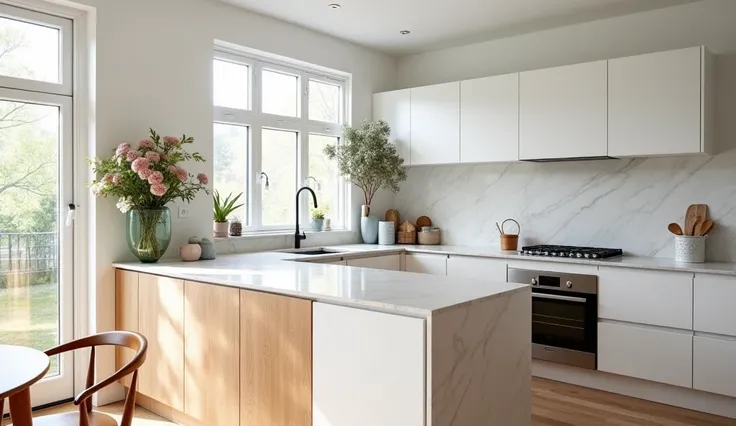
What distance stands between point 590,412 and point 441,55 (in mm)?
3184

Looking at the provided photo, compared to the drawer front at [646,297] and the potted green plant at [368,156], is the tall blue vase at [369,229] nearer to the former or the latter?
the potted green plant at [368,156]

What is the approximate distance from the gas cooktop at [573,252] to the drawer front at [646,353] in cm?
45

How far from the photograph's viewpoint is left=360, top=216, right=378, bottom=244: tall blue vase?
5055mm

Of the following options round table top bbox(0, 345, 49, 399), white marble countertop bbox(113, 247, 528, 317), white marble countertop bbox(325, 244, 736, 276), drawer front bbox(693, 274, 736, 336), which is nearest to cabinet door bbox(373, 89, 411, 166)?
white marble countertop bbox(325, 244, 736, 276)

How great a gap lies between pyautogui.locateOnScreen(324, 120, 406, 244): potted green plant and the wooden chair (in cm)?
279

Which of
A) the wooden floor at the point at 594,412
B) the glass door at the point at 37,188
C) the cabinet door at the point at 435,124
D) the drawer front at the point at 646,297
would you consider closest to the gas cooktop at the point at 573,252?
the drawer front at the point at 646,297

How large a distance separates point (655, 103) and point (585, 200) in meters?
0.91

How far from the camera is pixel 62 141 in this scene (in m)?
3.37

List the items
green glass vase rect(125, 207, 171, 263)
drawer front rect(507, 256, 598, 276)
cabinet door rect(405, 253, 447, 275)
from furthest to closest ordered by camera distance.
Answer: cabinet door rect(405, 253, 447, 275) → drawer front rect(507, 256, 598, 276) → green glass vase rect(125, 207, 171, 263)

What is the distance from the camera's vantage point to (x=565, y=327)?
3.88 m

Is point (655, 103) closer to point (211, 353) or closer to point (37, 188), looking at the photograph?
point (211, 353)

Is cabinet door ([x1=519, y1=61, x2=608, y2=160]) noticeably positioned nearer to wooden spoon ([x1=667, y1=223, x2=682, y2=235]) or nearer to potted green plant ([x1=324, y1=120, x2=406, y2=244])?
wooden spoon ([x1=667, y1=223, x2=682, y2=235])

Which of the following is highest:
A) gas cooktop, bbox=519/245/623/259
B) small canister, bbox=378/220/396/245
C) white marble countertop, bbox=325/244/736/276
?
small canister, bbox=378/220/396/245

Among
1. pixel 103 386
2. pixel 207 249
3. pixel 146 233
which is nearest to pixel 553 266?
pixel 207 249
